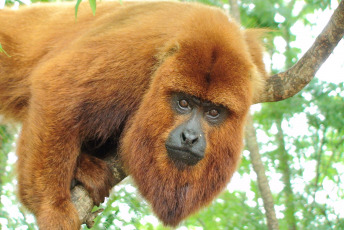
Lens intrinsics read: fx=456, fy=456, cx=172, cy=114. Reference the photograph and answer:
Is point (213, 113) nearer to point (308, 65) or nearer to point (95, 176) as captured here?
point (308, 65)

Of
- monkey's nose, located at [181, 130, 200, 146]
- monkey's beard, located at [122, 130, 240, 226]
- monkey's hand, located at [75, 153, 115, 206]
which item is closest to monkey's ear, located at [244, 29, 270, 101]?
monkey's beard, located at [122, 130, 240, 226]

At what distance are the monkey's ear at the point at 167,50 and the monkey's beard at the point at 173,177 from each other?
0.60 meters

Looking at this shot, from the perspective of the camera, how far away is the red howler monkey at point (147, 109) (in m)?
3.26

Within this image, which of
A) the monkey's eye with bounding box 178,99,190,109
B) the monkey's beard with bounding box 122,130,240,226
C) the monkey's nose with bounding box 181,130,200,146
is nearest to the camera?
the monkey's nose with bounding box 181,130,200,146

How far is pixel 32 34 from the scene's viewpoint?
412cm

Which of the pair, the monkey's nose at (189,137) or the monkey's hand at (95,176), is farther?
the monkey's hand at (95,176)

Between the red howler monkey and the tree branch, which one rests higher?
the red howler monkey

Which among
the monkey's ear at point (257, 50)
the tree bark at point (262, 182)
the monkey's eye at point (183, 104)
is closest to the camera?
the monkey's eye at point (183, 104)

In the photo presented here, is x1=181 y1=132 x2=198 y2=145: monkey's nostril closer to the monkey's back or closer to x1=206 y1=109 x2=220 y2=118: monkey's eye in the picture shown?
x1=206 y1=109 x2=220 y2=118: monkey's eye

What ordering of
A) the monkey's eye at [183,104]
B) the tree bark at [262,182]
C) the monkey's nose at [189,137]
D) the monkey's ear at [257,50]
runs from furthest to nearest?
the tree bark at [262,182] → the monkey's ear at [257,50] → the monkey's eye at [183,104] → the monkey's nose at [189,137]

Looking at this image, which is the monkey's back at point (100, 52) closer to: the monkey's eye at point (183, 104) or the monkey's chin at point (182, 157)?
the monkey's eye at point (183, 104)

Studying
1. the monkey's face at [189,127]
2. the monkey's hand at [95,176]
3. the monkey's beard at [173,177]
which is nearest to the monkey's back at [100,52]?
the monkey's face at [189,127]

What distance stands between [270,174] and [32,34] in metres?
3.75

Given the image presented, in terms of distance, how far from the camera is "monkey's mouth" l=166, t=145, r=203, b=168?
10.6ft
